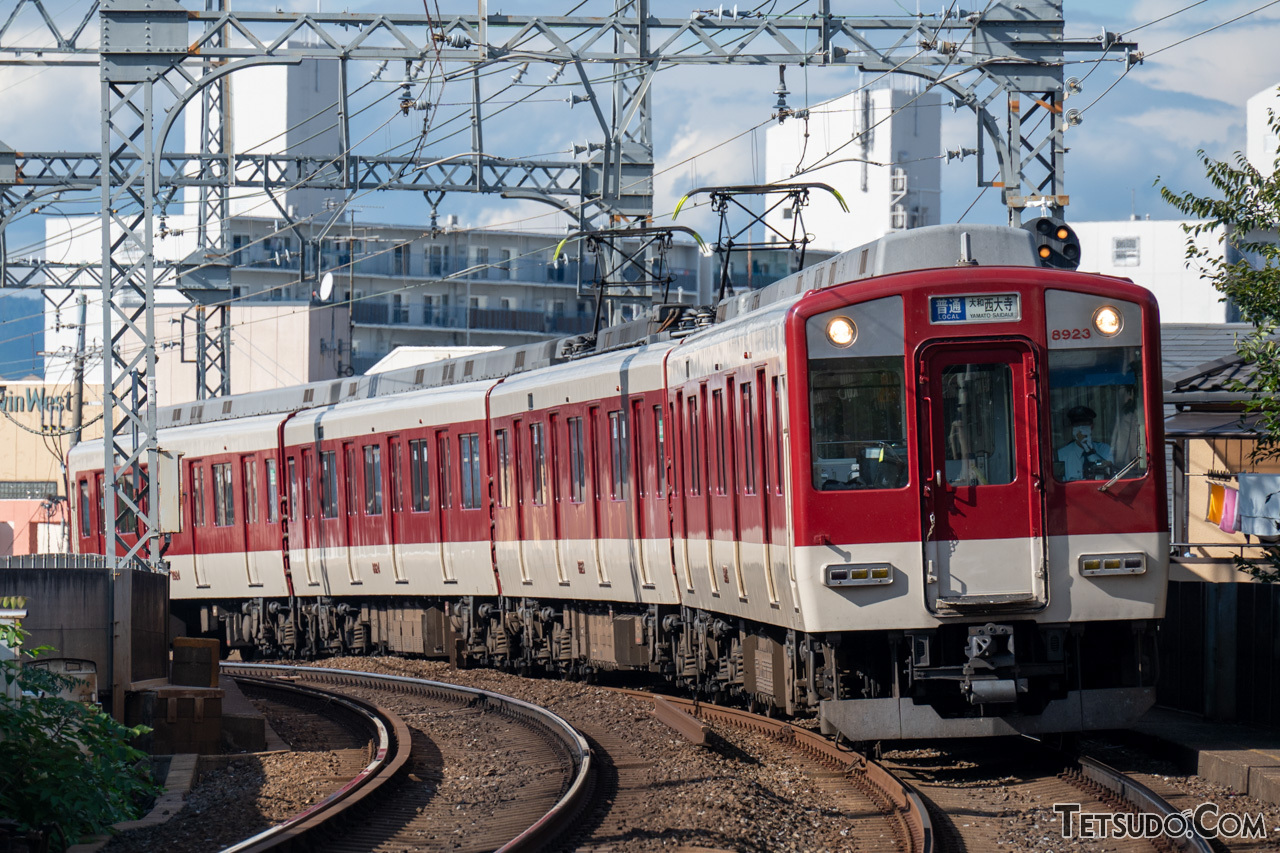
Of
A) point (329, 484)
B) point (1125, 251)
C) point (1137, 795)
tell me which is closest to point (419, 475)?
point (329, 484)

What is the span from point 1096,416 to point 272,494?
52.4ft

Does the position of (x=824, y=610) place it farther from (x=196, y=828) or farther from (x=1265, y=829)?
(x=196, y=828)

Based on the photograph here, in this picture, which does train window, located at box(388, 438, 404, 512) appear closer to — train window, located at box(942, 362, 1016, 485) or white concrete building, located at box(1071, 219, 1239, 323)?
train window, located at box(942, 362, 1016, 485)

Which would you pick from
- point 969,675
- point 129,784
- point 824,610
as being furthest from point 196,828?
point 969,675

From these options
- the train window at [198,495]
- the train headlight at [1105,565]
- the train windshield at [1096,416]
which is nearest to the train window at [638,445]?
the train windshield at [1096,416]

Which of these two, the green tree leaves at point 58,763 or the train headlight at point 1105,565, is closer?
the green tree leaves at point 58,763

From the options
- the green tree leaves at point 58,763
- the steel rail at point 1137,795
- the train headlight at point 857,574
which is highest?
the train headlight at point 857,574

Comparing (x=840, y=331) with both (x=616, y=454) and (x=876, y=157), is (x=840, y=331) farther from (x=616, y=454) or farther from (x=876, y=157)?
(x=876, y=157)

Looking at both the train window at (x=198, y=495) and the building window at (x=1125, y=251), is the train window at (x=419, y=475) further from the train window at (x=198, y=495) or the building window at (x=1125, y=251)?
the building window at (x=1125, y=251)

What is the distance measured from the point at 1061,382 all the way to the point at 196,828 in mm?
5704

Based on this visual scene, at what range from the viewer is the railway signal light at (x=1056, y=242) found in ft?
38.1

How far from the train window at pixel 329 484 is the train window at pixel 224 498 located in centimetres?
258

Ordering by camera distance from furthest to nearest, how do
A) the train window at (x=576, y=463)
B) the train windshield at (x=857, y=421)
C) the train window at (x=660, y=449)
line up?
the train window at (x=576, y=463)
the train window at (x=660, y=449)
the train windshield at (x=857, y=421)

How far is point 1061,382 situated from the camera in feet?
34.3
